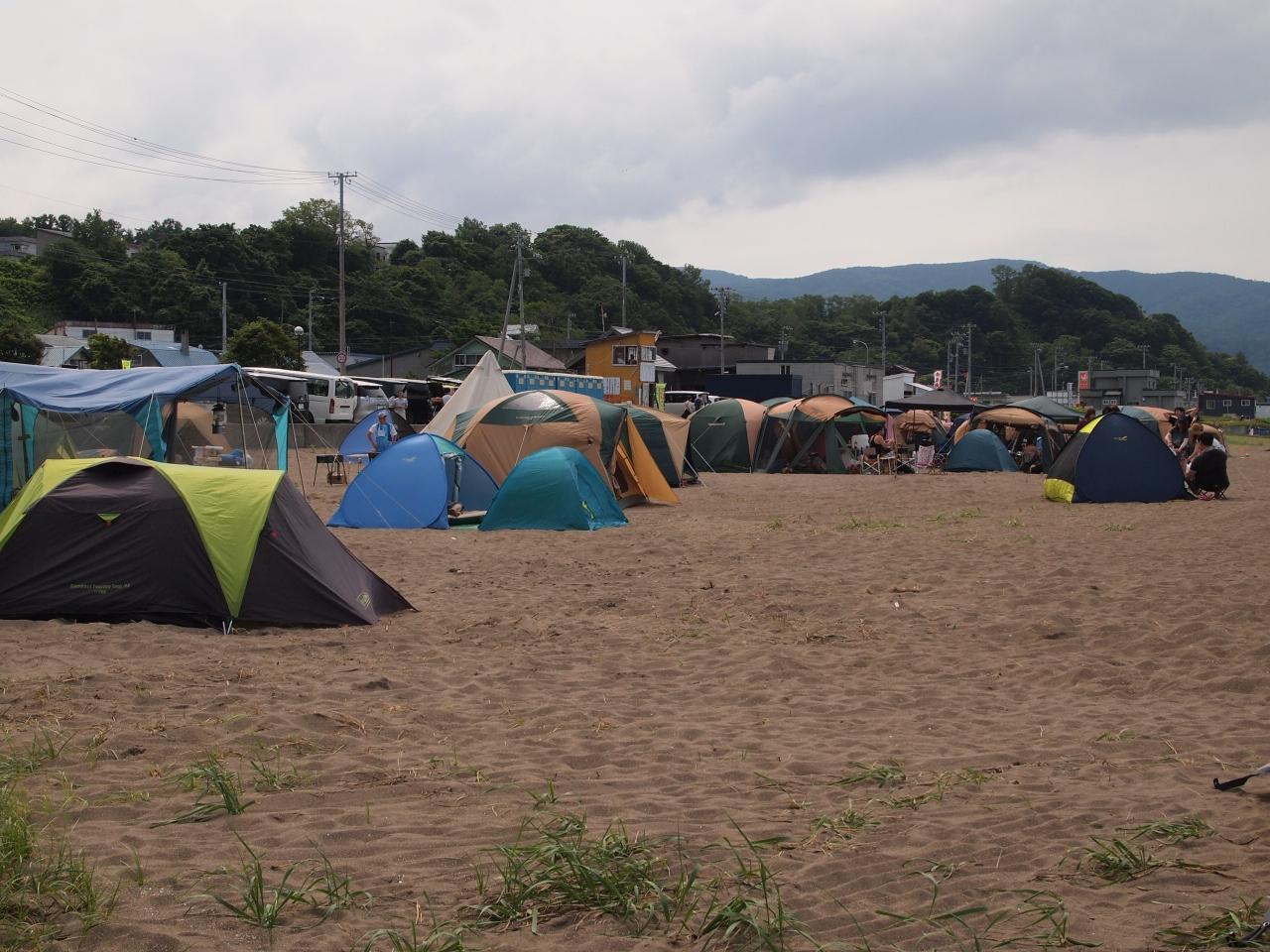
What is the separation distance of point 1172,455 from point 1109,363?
131 m

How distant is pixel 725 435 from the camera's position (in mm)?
28594

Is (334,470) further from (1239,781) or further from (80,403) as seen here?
(1239,781)

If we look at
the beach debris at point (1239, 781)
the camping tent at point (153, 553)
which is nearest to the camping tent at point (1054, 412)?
the camping tent at point (153, 553)

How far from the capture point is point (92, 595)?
7922 mm

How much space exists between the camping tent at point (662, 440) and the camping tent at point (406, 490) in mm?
7121

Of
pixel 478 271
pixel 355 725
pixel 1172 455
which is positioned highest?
pixel 478 271

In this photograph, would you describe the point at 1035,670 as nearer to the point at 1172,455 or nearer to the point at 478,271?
the point at 1172,455

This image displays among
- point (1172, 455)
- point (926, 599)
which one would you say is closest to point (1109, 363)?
point (1172, 455)

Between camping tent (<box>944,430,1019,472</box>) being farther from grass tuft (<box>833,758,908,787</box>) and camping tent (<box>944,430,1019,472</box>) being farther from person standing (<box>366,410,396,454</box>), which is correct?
grass tuft (<box>833,758,908,787</box>)

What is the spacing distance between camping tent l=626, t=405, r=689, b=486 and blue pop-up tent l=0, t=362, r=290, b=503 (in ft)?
26.0

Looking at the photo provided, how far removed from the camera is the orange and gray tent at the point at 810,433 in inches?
1115

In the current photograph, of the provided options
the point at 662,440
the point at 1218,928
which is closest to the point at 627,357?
the point at 662,440

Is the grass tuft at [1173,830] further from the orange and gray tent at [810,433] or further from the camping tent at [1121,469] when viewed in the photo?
the orange and gray tent at [810,433]

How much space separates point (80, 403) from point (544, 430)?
21.6 ft
